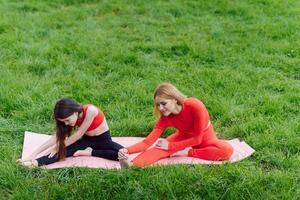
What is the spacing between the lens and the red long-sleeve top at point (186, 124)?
438 centimetres

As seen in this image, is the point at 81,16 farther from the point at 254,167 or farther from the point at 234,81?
the point at 254,167

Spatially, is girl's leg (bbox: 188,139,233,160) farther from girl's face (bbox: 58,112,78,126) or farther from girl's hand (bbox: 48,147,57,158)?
girl's hand (bbox: 48,147,57,158)

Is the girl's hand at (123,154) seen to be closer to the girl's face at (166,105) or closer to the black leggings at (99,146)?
the black leggings at (99,146)

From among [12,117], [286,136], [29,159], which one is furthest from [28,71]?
[286,136]

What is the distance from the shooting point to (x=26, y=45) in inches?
277

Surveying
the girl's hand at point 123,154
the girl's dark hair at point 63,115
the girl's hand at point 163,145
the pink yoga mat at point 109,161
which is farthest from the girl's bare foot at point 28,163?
the girl's hand at point 163,145

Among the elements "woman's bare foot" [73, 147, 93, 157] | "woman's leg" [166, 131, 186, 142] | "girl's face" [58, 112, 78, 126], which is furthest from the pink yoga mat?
"girl's face" [58, 112, 78, 126]

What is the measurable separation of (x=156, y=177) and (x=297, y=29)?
4.70 m

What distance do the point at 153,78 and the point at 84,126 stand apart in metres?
1.96

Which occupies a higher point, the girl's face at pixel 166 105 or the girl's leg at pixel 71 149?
the girl's face at pixel 166 105

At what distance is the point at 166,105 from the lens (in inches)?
169

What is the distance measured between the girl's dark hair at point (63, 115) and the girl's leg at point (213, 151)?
42.4 inches

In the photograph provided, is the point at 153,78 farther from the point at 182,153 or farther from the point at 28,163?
the point at 28,163

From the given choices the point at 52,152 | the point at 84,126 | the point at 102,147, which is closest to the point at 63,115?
the point at 84,126
